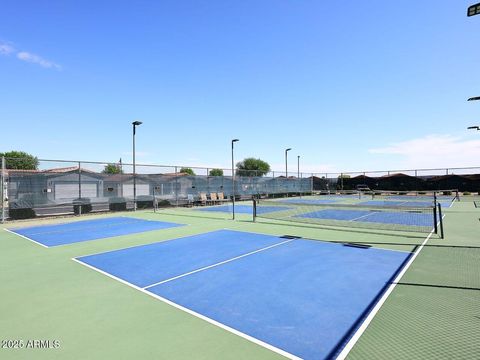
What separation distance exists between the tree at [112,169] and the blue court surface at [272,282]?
502 inches

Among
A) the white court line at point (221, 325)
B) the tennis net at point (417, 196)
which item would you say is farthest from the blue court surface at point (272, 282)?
the tennis net at point (417, 196)

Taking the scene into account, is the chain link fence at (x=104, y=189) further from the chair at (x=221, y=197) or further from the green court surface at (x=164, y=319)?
the green court surface at (x=164, y=319)

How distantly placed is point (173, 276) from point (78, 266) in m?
2.70

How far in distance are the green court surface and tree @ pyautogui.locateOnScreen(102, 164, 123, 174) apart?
43.4 ft

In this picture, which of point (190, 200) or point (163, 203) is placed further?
point (190, 200)

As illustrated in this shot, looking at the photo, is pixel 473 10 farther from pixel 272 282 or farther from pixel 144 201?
pixel 144 201

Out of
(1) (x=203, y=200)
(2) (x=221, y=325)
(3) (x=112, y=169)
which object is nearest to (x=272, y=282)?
(2) (x=221, y=325)

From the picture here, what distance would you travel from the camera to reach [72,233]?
40.8 ft

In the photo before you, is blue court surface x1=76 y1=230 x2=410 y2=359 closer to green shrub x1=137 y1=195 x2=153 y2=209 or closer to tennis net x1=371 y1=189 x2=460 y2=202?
green shrub x1=137 y1=195 x2=153 y2=209

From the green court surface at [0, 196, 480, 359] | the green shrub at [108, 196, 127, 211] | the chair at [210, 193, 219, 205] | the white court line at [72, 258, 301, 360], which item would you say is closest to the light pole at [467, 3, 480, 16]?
the green court surface at [0, 196, 480, 359]

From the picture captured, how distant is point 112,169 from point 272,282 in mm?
18527

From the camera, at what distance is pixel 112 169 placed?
2161 cm

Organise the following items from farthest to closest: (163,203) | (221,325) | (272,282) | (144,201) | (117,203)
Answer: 1. (163,203)
2. (144,201)
3. (117,203)
4. (272,282)
5. (221,325)

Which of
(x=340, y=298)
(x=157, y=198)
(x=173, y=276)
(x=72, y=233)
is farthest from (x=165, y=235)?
(x=157, y=198)
